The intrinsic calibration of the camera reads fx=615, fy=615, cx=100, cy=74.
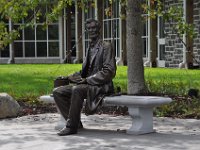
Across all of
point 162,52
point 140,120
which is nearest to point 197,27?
point 162,52

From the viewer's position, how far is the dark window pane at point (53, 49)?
4153 centimetres

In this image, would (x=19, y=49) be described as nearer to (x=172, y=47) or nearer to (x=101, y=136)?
(x=172, y=47)

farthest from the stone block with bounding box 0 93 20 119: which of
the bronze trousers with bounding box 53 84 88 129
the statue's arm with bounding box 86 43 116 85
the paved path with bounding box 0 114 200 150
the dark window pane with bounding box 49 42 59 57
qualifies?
the dark window pane with bounding box 49 42 59 57

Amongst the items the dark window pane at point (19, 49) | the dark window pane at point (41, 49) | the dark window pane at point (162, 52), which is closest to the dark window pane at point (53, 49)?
the dark window pane at point (41, 49)

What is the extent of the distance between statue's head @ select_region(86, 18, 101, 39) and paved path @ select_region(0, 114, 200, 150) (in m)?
1.47

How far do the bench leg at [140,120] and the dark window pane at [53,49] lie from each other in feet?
107

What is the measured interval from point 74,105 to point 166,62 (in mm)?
21027

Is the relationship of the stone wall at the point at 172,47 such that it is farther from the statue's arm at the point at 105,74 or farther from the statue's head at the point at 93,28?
the statue's arm at the point at 105,74

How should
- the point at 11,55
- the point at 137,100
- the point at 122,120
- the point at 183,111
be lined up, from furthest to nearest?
the point at 11,55 < the point at 183,111 < the point at 122,120 < the point at 137,100

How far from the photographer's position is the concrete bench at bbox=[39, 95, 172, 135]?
8.76m

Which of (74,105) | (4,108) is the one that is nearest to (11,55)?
(4,108)

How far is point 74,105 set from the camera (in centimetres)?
890

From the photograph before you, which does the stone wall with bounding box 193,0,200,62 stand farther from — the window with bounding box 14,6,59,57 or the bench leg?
the bench leg

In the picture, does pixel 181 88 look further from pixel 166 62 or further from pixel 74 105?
pixel 166 62
